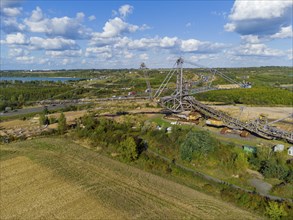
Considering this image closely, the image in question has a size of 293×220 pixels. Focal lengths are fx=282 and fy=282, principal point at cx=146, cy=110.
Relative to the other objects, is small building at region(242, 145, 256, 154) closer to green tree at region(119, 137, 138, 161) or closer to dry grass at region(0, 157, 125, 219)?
green tree at region(119, 137, 138, 161)

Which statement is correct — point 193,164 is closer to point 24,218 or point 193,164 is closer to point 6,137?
point 24,218

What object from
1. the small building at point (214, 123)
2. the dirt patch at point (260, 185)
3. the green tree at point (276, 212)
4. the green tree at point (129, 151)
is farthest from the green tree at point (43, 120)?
the green tree at point (276, 212)

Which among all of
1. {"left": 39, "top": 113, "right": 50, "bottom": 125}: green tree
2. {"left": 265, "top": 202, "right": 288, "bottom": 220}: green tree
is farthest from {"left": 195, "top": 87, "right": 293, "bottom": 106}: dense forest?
{"left": 265, "top": 202, "right": 288, "bottom": 220}: green tree

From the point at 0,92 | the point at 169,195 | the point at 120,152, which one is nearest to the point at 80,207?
the point at 169,195

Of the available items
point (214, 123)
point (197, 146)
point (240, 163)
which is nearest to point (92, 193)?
point (197, 146)

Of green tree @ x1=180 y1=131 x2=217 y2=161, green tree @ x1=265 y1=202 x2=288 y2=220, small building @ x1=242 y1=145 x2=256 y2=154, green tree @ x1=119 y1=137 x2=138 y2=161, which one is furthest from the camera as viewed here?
A: small building @ x1=242 y1=145 x2=256 y2=154

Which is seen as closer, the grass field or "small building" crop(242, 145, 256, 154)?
the grass field

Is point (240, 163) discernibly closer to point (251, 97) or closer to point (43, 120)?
point (43, 120)

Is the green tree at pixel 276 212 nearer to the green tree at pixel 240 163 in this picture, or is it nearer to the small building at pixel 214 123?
the green tree at pixel 240 163

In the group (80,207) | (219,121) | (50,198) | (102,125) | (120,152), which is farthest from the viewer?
(219,121)
